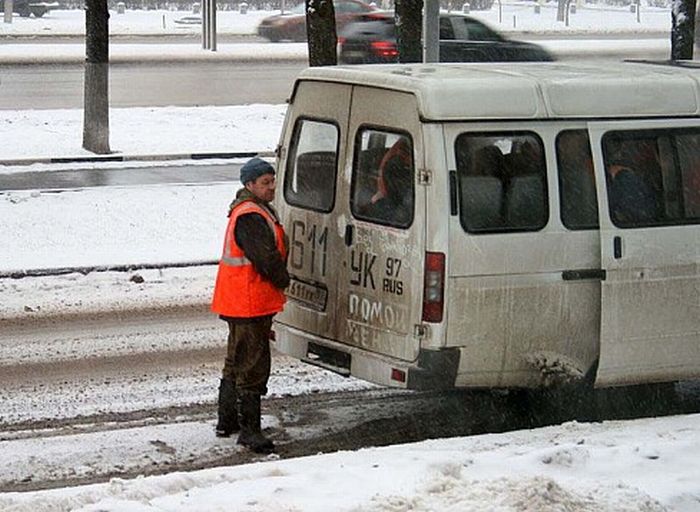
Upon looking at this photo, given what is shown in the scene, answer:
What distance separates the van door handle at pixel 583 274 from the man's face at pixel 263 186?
5.84 ft

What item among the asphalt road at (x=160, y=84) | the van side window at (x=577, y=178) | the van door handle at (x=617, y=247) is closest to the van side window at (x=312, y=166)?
the van side window at (x=577, y=178)

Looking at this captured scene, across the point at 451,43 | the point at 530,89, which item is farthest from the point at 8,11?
the point at 530,89

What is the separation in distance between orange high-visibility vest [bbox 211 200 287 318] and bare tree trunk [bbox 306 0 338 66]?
9143 millimetres

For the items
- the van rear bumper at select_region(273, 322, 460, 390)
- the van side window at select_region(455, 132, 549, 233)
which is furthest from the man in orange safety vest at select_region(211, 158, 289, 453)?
the van side window at select_region(455, 132, 549, 233)

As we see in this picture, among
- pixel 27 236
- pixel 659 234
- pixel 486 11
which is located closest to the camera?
pixel 659 234

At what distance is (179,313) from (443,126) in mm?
4919

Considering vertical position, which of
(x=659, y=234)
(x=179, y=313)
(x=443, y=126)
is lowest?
(x=179, y=313)

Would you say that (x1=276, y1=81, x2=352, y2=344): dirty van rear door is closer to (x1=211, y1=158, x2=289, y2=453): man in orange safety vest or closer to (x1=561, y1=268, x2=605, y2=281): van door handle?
(x1=211, y1=158, x2=289, y2=453): man in orange safety vest

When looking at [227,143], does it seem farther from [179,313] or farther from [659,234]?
[659,234]

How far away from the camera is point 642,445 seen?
757cm

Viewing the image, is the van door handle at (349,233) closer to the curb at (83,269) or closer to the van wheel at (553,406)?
the van wheel at (553,406)

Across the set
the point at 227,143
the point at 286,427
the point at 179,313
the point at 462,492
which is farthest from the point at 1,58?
the point at 462,492

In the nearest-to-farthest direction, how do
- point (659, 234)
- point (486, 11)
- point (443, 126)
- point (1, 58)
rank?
point (443, 126), point (659, 234), point (1, 58), point (486, 11)

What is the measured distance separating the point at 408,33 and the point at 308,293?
933cm
